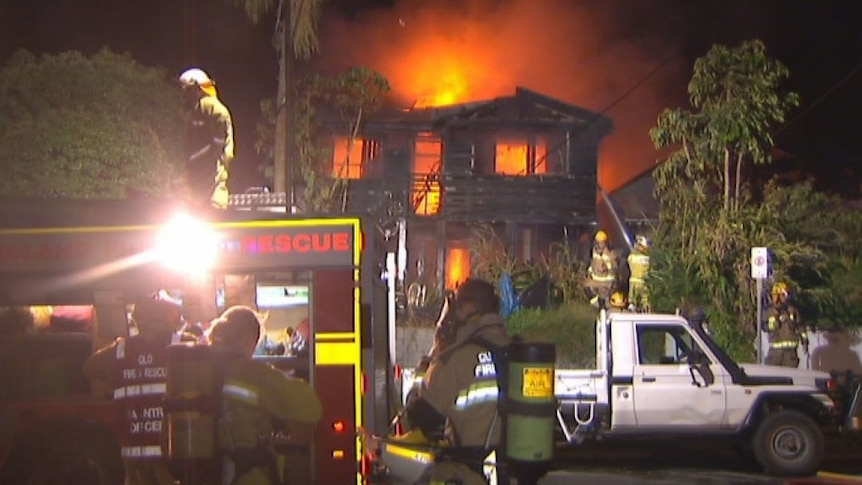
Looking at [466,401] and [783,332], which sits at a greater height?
[466,401]

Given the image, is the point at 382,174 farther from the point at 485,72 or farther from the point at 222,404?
the point at 222,404

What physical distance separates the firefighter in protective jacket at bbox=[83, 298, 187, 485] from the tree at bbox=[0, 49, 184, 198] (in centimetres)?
1133

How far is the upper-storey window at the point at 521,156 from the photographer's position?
32156mm

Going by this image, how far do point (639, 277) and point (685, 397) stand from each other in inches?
326

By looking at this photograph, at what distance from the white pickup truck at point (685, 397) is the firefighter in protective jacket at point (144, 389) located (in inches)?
260

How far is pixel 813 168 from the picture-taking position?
35969mm

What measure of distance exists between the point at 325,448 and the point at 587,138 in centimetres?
2580

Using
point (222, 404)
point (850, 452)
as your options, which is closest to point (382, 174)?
point (850, 452)

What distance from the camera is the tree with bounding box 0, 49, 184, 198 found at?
18406 millimetres

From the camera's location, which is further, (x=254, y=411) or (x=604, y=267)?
(x=604, y=267)

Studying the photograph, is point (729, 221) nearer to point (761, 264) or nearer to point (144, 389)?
point (761, 264)

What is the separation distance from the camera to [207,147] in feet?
30.9

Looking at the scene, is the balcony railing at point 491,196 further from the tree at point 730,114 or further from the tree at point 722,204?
the tree at point 730,114

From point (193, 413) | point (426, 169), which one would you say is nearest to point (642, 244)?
point (426, 169)
